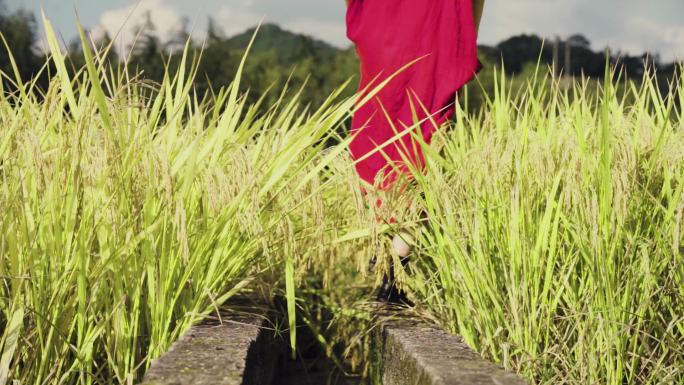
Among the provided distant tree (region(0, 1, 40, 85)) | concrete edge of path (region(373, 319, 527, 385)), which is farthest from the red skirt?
distant tree (region(0, 1, 40, 85))

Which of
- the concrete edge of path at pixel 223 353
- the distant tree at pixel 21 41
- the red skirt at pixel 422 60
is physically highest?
the distant tree at pixel 21 41

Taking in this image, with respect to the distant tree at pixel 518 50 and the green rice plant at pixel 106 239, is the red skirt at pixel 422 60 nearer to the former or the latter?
the green rice plant at pixel 106 239

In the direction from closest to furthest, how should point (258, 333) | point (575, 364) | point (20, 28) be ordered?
1. point (575, 364)
2. point (258, 333)
3. point (20, 28)

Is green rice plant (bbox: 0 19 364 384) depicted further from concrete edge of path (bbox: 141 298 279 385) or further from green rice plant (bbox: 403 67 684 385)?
green rice plant (bbox: 403 67 684 385)

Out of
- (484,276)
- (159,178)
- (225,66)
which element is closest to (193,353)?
(159,178)

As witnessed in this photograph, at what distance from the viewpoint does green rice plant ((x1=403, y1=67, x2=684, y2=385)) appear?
1923 mm

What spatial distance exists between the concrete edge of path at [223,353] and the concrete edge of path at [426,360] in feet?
1.12

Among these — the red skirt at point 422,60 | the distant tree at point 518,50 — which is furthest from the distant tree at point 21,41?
the distant tree at point 518,50

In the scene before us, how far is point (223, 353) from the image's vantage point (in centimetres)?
186

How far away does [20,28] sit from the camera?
125 ft

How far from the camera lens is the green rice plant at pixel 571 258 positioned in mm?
1923

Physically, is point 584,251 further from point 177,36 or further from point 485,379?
point 177,36

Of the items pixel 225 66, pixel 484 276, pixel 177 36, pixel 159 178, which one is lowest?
pixel 484 276

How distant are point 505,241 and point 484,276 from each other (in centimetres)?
10
